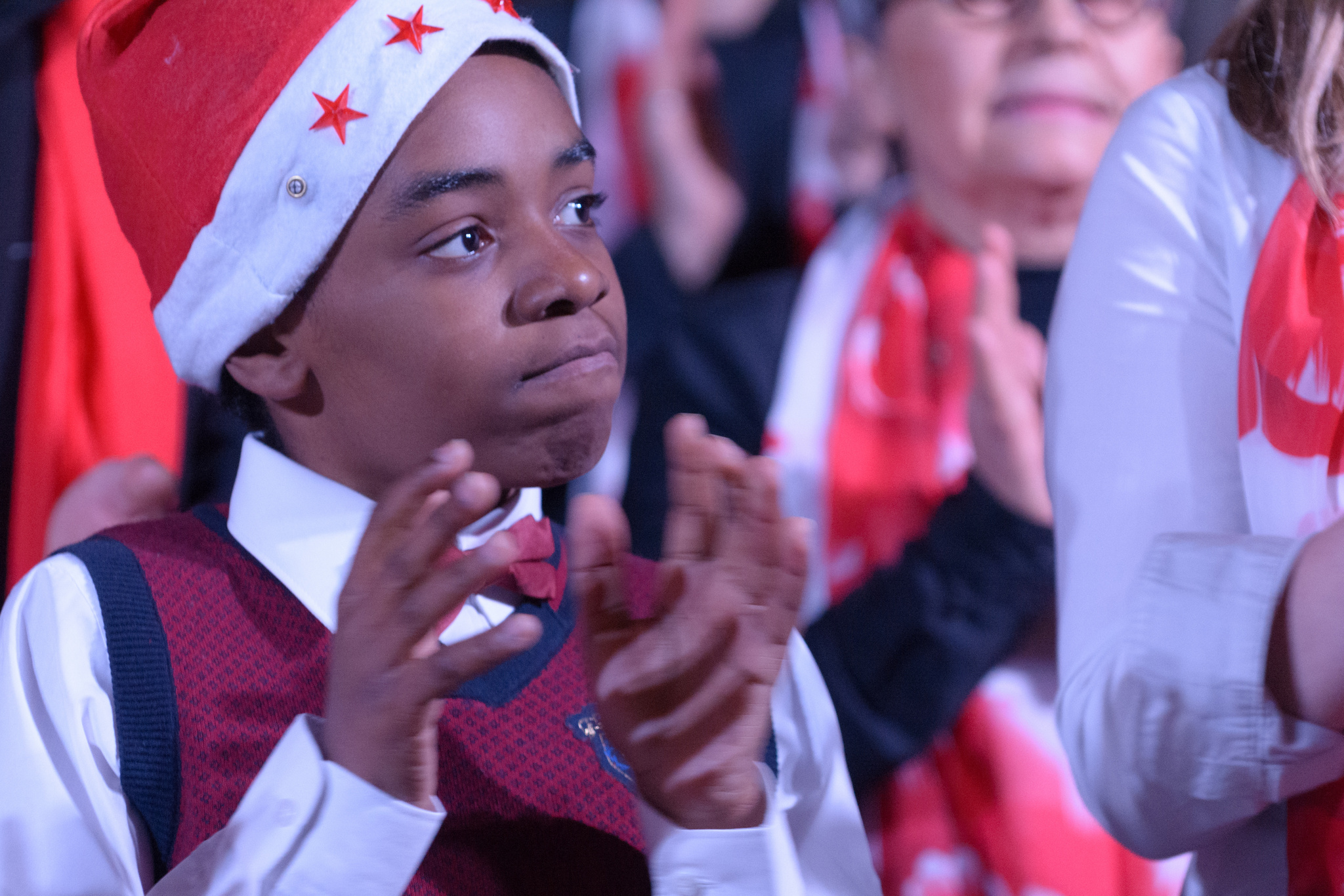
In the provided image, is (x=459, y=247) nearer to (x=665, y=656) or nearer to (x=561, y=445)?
(x=561, y=445)

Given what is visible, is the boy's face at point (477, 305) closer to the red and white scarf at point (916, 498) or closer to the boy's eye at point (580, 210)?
the boy's eye at point (580, 210)

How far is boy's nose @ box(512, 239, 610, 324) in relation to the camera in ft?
2.17

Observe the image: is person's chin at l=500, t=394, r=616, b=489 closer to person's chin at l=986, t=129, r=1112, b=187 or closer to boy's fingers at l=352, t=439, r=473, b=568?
boy's fingers at l=352, t=439, r=473, b=568

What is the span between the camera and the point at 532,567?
76 centimetres

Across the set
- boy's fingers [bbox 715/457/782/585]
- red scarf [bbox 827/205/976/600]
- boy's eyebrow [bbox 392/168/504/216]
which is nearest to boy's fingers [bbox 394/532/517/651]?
boy's fingers [bbox 715/457/782/585]

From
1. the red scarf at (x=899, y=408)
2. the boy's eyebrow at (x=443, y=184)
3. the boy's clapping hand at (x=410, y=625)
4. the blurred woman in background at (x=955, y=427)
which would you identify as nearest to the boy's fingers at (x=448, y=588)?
the boy's clapping hand at (x=410, y=625)

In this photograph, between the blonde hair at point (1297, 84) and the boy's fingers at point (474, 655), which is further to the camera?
the blonde hair at point (1297, 84)

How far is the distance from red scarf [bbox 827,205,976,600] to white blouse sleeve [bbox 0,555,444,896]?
713 millimetres

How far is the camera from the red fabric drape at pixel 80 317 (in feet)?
→ 3.71

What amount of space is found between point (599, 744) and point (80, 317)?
0.72m

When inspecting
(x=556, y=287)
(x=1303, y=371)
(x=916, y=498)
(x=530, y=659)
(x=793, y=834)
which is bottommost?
(x=916, y=498)

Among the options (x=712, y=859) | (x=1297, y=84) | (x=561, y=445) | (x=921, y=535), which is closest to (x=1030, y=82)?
(x=921, y=535)

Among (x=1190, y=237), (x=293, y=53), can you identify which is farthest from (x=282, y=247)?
(x=1190, y=237)

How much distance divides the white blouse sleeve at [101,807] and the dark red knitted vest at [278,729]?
1 cm
